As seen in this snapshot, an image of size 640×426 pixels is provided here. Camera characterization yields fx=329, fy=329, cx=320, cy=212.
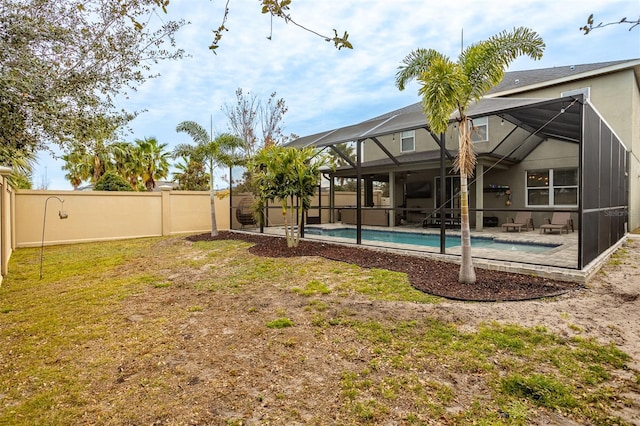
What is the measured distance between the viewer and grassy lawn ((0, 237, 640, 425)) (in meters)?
2.27

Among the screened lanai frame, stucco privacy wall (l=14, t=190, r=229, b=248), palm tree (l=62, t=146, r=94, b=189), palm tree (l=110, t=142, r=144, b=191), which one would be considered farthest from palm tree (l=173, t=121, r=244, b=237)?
palm tree (l=62, t=146, r=94, b=189)

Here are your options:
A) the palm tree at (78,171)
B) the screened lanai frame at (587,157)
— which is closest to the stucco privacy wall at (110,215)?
the screened lanai frame at (587,157)

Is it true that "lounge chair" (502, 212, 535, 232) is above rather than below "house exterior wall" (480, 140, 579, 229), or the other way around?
below

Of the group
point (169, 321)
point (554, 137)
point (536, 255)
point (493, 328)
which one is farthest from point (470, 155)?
point (554, 137)

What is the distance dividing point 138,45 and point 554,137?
44.1 ft

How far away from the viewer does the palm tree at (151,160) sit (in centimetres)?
1956

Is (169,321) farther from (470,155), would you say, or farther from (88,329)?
(470,155)

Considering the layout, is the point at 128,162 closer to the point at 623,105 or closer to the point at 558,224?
the point at 558,224

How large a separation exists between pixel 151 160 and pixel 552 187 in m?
20.6

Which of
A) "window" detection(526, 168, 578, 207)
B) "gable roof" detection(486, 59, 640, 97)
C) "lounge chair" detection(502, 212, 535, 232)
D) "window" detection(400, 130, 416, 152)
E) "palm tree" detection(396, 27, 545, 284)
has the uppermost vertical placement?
"gable roof" detection(486, 59, 640, 97)

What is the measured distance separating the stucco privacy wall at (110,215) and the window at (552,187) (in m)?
13.0

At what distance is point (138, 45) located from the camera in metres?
5.06

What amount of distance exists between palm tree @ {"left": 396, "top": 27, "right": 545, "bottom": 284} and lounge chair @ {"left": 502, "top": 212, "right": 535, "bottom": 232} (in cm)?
772

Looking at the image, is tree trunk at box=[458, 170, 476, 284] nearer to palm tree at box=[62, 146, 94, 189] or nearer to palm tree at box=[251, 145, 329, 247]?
palm tree at box=[251, 145, 329, 247]
